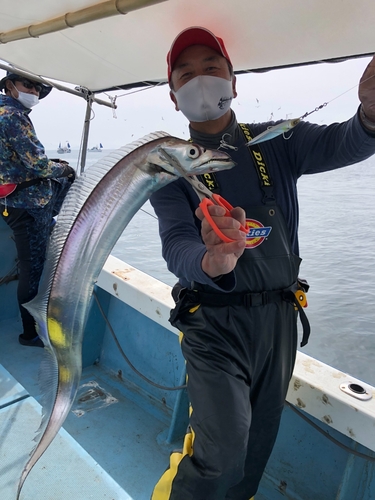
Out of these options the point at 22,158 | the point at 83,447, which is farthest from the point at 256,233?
the point at 22,158

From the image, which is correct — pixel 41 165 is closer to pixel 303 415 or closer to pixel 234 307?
pixel 234 307

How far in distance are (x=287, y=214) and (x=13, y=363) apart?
2.84 m

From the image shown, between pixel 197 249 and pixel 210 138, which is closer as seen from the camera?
pixel 197 249

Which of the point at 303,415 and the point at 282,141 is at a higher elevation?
the point at 282,141

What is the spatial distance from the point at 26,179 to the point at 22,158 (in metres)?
0.19

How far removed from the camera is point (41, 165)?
3.16 meters

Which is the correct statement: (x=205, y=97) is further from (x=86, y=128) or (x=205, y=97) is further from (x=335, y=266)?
(x=335, y=266)

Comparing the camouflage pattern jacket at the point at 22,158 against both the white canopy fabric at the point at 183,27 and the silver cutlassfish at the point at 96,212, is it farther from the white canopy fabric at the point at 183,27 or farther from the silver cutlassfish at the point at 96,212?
the silver cutlassfish at the point at 96,212

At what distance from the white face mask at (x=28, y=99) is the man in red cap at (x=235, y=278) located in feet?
6.51

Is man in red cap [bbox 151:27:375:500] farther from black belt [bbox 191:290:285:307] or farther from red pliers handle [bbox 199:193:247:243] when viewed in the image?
red pliers handle [bbox 199:193:247:243]

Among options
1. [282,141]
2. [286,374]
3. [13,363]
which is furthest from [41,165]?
[286,374]

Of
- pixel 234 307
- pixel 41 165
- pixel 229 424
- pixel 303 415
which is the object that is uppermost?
pixel 41 165

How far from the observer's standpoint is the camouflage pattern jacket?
304 cm

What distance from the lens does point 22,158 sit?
3098 millimetres
